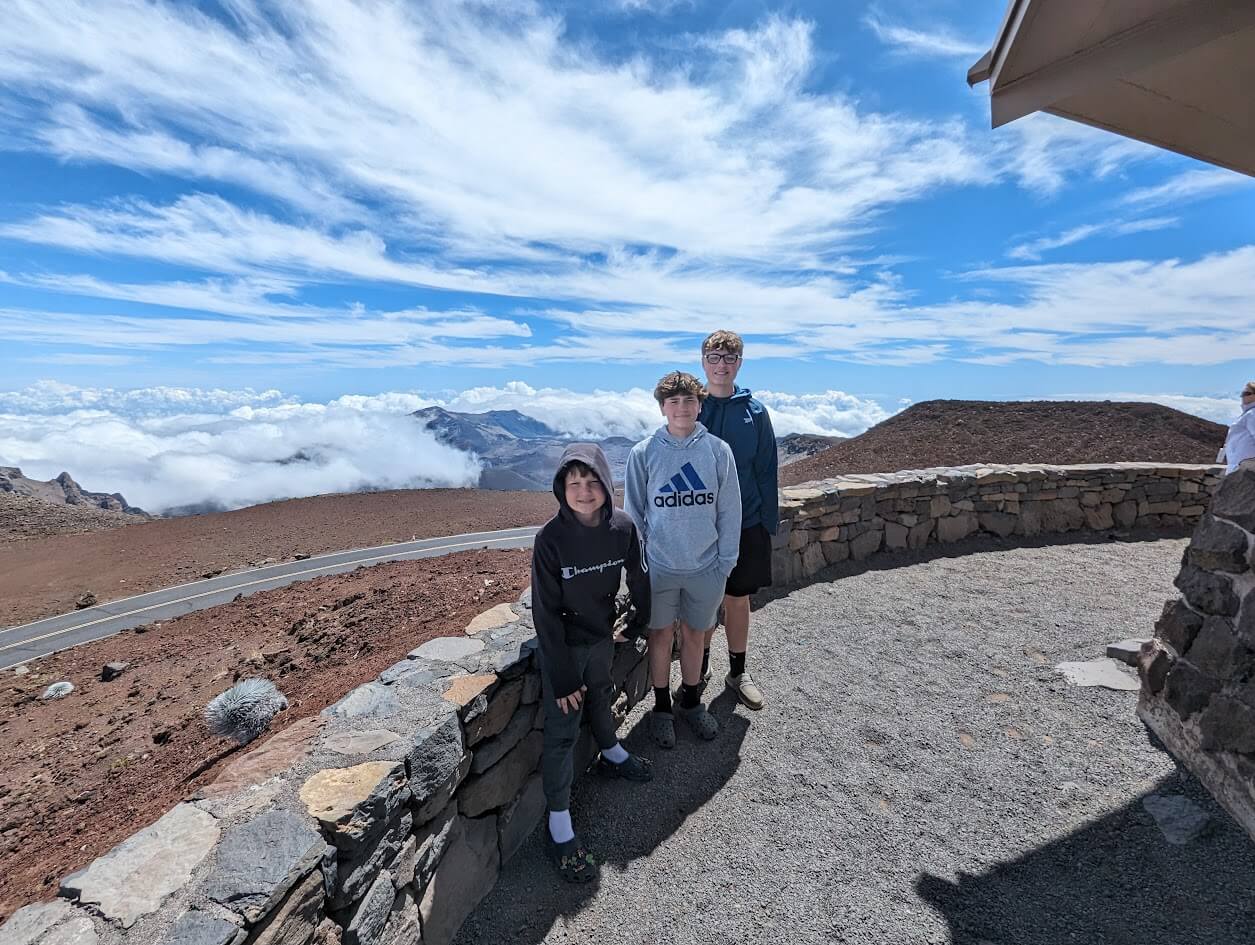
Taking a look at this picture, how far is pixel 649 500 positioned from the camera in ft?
10.7

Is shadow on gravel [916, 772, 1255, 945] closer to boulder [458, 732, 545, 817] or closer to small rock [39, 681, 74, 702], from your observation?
boulder [458, 732, 545, 817]

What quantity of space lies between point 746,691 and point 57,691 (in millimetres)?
7233

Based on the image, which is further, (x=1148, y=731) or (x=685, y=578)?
(x=1148, y=731)

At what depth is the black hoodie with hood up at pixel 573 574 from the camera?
260 cm

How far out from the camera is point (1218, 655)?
2887mm

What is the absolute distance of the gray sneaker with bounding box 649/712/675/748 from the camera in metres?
3.53

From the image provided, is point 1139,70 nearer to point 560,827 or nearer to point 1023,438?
point 560,827

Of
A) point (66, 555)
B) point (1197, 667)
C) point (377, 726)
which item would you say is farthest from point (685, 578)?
point (66, 555)

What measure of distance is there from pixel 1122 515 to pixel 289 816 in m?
9.59

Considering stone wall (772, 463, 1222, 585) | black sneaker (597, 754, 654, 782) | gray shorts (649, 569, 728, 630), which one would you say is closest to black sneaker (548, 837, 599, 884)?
black sneaker (597, 754, 654, 782)

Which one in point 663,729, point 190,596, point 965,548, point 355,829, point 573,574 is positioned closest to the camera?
point 355,829

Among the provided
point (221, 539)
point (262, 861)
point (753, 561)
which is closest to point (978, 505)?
point (753, 561)

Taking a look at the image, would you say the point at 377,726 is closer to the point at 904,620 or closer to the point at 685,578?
the point at 685,578

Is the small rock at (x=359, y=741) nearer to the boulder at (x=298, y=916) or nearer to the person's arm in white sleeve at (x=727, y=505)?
the boulder at (x=298, y=916)
